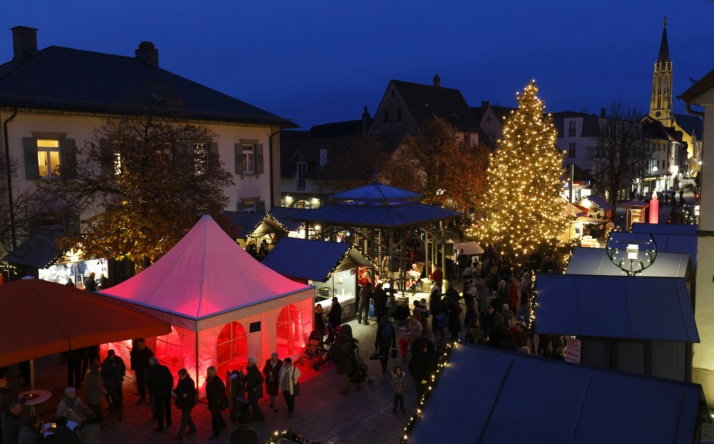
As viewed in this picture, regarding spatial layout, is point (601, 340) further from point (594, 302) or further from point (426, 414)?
point (426, 414)

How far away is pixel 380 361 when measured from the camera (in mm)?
13844

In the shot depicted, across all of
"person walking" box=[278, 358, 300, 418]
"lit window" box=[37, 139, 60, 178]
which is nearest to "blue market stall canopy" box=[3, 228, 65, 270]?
"lit window" box=[37, 139, 60, 178]

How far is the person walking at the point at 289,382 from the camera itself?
1081 centimetres

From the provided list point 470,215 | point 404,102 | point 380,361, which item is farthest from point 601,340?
point 404,102

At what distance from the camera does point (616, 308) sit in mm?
9977

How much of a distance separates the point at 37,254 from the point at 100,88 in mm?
7898

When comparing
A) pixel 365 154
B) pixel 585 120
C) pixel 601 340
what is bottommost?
pixel 601 340

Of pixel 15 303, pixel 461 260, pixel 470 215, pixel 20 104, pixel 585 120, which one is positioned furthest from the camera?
pixel 585 120

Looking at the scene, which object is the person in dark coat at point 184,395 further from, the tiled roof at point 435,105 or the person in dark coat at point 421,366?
the tiled roof at point 435,105

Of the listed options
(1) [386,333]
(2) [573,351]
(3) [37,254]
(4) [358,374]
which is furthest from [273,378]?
(3) [37,254]

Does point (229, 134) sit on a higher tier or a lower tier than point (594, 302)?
higher

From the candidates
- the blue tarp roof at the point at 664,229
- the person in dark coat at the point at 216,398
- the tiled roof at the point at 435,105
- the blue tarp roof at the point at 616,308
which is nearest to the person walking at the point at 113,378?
the person in dark coat at the point at 216,398

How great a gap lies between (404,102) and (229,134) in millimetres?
23119

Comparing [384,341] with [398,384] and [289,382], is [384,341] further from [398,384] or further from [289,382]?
[289,382]
